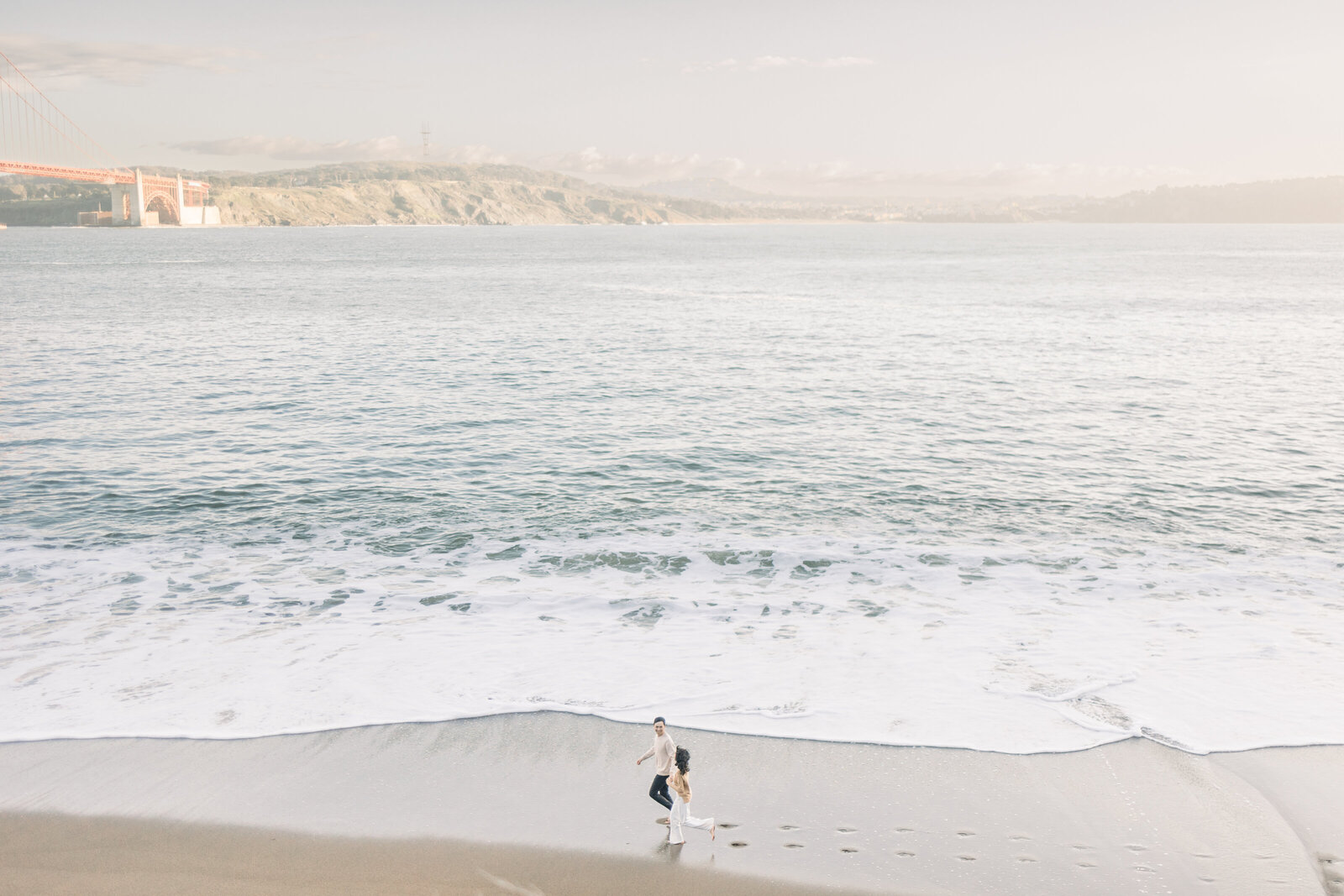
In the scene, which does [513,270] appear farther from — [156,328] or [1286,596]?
[1286,596]

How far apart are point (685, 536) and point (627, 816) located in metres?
9.50

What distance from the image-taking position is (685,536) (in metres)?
17.7

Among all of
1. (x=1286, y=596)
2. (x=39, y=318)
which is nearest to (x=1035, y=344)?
(x=1286, y=596)

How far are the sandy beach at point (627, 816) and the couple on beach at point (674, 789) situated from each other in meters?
0.14

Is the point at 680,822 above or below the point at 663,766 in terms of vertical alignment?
below

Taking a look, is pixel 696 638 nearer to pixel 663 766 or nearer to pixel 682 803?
pixel 663 766

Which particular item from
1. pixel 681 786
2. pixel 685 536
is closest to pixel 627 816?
pixel 681 786

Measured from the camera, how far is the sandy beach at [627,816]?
750cm

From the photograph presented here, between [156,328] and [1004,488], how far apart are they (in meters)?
46.9

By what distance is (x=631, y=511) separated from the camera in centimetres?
1934

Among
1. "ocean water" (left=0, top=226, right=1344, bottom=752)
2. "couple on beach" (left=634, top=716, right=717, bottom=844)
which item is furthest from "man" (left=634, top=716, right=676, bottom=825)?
"ocean water" (left=0, top=226, right=1344, bottom=752)

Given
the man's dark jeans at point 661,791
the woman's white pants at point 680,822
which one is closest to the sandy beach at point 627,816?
the woman's white pants at point 680,822

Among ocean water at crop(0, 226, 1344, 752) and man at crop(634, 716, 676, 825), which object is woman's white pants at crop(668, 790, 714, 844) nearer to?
man at crop(634, 716, 676, 825)

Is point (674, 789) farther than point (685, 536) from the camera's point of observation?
No
